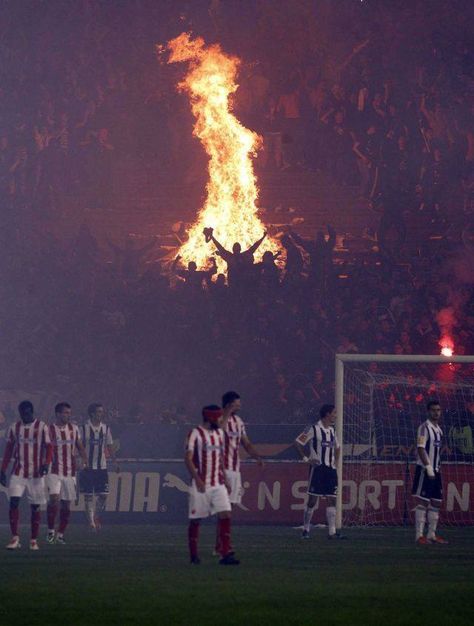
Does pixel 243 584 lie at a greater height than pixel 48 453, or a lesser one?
lesser

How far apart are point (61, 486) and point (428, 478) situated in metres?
5.51

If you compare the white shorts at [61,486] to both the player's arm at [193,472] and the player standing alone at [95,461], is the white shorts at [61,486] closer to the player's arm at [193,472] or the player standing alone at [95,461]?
the player standing alone at [95,461]

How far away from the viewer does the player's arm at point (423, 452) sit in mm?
18609

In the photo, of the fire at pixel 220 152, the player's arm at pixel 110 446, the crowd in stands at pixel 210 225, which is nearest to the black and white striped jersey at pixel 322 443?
the player's arm at pixel 110 446

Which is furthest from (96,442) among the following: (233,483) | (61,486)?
(233,483)

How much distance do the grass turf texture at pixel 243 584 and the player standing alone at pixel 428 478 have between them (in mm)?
452

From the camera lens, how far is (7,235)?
35.2 meters

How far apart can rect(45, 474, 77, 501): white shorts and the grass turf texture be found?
33.6 inches

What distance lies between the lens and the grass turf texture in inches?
397

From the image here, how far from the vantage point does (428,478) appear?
1897 cm

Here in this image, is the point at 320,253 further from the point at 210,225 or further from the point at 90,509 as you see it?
the point at 90,509

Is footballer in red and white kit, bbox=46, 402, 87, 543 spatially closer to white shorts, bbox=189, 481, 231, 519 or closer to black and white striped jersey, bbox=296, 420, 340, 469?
black and white striped jersey, bbox=296, 420, 340, 469

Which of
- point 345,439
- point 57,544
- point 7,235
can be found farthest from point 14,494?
point 7,235

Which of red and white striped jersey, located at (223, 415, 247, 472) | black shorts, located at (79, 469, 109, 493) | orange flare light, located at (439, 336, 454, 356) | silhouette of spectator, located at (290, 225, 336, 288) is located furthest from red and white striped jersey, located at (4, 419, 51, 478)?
silhouette of spectator, located at (290, 225, 336, 288)
